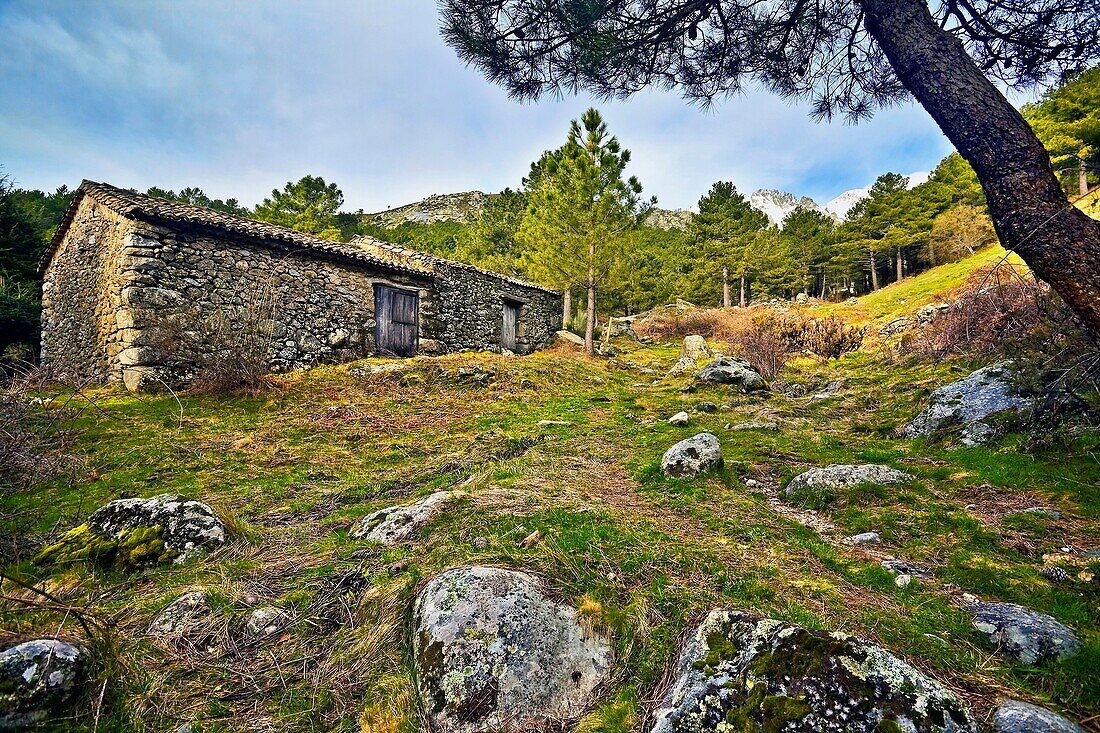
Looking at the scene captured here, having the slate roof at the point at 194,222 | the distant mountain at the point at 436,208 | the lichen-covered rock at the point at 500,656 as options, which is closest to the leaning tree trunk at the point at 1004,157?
the lichen-covered rock at the point at 500,656

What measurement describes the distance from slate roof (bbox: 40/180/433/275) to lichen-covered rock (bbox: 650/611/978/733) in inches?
438

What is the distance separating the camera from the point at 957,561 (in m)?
2.42

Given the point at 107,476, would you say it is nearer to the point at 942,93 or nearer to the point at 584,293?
the point at 942,93

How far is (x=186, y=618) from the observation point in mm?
2146

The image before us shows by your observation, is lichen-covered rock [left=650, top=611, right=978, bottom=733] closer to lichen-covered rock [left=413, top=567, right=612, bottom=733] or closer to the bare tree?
lichen-covered rock [left=413, top=567, right=612, bottom=733]

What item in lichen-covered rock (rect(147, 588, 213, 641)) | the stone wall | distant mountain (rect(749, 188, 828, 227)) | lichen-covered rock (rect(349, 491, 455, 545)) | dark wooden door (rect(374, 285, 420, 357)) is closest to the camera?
lichen-covered rock (rect(147, 588, 213, 641))

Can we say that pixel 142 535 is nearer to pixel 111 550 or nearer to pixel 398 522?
pixel 111 550

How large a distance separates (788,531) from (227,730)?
3070mm

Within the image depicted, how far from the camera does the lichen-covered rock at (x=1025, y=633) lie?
1651 mm

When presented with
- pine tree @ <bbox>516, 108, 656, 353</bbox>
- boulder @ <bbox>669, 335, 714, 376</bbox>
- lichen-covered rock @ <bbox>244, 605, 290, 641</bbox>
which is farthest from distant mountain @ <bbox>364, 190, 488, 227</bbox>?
lichen-covered rock @ <bbox>244, 605, 290, 641</bbox>

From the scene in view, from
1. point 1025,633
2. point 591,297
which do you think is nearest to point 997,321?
point 1025,633

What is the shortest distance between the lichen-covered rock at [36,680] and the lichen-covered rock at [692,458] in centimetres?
370

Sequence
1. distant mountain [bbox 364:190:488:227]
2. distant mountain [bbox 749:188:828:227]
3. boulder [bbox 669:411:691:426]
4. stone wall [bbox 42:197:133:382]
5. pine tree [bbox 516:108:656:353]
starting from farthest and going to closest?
distant mountain [bbox 749:188:828:227], distant mountain [bbox 364:190:488:227], pine tree [bbox 516:108:656:353], stone wall [bbox 42:197:133:382], boulder [bbox 669:411:691:426]

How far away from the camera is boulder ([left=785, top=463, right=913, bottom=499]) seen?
137 inches
